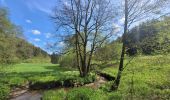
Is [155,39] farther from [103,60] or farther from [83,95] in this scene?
[103,60]

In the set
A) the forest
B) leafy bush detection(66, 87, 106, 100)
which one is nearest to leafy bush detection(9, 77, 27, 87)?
the forest

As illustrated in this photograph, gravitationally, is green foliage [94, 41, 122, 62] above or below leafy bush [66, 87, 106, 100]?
above

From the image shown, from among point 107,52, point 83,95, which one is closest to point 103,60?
point 107,52

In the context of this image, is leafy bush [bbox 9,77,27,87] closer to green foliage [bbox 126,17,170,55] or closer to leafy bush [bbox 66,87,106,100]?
leafy bush [bbox 66,87,106,100]

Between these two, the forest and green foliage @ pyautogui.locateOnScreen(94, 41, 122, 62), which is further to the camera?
green foliage @ pyautogui.locateOnScreen(94, 41, 122, 62)

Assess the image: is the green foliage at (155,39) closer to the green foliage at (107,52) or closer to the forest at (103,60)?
the forest at (103,60)

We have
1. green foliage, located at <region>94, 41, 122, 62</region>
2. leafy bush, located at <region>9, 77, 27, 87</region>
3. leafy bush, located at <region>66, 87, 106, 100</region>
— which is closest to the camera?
leafy bush, located at <region>66, 87, 106, 100</region>

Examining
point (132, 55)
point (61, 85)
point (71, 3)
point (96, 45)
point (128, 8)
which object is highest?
point (71, 3)

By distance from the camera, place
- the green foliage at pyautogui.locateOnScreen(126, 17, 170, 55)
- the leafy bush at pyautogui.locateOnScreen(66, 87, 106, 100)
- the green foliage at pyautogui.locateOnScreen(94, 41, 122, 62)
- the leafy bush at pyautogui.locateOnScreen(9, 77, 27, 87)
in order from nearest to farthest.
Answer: the green foliage at pyautogui.locateOnScreen(126, 17, 170, 55) → the leafy bush at pyautogui.locateOnScreen(66, 87, 106, 100) → the leafy bush at pyautogui.locateOnScreen(9, 77, 27, 87) → the green foliage at pyautogui.locateOnScreen(94, 41, 122, 62)

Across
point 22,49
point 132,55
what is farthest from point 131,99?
point 22,49

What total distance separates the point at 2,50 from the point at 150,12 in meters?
25.7

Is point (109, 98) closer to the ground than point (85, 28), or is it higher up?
closer to the ground

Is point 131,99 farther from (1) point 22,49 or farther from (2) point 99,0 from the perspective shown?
(1) point 22,49

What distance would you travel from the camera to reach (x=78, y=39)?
2578 centimetres
